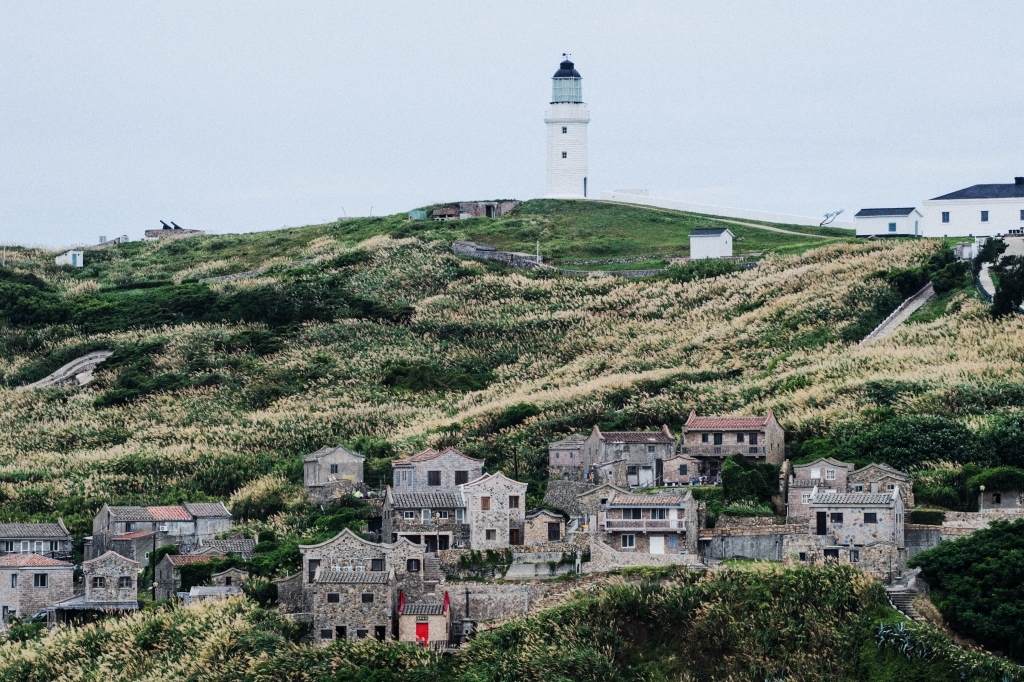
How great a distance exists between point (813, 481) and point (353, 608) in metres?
17.7

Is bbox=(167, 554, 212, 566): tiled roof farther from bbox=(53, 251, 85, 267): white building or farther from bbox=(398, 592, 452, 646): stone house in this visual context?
bbox=(53, 251, 85, 267): white building

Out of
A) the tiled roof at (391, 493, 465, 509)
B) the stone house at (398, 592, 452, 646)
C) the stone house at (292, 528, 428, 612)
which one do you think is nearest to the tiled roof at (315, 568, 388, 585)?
the stone house at (292, 528, 428, 612)

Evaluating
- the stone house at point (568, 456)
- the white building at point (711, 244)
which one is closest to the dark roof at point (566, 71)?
the white building at point (711, 244)

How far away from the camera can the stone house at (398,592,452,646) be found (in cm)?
6328

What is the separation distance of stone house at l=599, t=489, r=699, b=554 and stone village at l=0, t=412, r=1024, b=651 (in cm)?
5

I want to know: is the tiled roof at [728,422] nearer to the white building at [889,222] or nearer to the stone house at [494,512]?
the stone house at [494,512]

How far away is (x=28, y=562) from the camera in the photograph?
71.8 metres

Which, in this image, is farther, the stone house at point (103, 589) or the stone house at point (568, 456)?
the stone house at point (568, 456)

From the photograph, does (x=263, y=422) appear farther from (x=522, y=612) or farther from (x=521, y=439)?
(x=522, y=612)

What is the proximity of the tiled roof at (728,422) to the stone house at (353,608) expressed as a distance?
63.5 ft

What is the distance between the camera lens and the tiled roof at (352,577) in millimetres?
63781

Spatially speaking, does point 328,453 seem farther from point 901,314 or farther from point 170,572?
point 901,314

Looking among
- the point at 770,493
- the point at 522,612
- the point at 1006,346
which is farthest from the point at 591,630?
the point at 1006,346

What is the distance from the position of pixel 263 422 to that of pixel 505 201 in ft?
187
